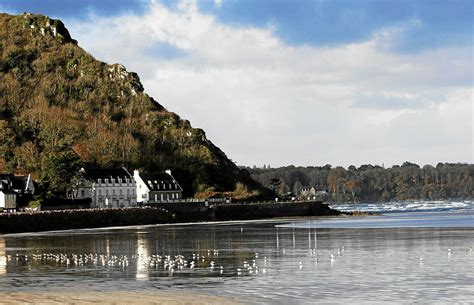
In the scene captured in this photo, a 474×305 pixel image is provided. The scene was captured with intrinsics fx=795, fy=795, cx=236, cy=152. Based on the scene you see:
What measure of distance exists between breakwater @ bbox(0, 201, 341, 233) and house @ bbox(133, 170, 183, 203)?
64.1ft

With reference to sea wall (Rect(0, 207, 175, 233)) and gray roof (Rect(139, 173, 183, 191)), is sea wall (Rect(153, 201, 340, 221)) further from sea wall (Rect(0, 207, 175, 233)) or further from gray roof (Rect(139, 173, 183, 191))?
gray roof (Rect(139, 173, 183, 191))

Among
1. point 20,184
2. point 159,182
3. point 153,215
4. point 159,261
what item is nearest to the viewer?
point 159,261

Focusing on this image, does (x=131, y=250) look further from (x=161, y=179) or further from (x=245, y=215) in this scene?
(x=161, y=179)

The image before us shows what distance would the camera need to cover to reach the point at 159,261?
4278 centimetres

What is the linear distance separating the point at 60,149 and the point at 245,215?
33.8m

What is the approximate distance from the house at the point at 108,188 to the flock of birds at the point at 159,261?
96.0 m

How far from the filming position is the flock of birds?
38.6 meters

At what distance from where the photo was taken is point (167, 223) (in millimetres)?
122562

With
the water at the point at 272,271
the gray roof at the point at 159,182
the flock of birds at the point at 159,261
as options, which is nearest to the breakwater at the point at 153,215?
the gray roof at the point at 159,182

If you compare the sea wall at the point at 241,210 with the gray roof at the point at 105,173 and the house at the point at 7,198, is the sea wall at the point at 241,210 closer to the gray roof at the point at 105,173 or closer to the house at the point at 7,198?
the gray roof at the point at 105,173

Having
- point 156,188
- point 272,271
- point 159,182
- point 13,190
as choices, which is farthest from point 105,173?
point 272,271

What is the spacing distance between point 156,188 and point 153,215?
34917 millimetres

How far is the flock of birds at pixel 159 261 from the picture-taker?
3858 centimetres

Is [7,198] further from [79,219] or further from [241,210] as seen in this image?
[241,210]
